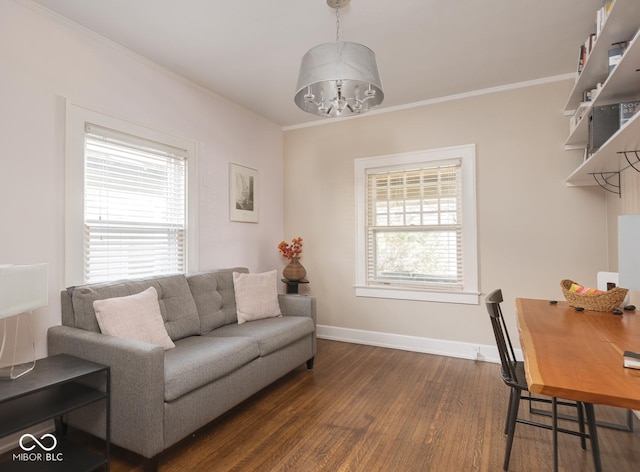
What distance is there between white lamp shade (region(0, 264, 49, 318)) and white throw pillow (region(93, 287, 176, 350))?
1.21ft

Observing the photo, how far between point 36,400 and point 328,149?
11.9 ft

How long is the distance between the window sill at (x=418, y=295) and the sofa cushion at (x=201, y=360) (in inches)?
73.4

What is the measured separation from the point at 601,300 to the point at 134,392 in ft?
8.69

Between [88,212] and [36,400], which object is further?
[88,212]

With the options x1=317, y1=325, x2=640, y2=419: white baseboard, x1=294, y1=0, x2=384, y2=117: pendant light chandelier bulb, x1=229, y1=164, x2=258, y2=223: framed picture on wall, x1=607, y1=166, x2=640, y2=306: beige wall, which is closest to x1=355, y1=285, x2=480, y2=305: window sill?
x1=317, y1=325, x2=640, y2=419: white baseboard

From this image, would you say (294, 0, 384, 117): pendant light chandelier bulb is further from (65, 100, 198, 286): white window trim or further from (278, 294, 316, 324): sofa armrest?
(278, 294, 316, 324): sofa armrest

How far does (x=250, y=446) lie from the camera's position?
213 centimetres

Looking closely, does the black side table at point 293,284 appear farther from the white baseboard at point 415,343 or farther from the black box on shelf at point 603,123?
the black box on shelf at point 603,123

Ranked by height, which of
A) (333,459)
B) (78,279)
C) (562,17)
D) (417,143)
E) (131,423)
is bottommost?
(333,459)

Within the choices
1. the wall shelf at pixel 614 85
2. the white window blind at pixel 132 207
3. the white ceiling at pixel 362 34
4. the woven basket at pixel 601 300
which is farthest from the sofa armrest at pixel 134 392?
the wall shelf at pixel 614 85

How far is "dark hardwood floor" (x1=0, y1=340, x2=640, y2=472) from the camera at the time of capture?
196cm

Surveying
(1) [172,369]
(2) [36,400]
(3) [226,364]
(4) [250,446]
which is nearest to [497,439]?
(4) [250,446]

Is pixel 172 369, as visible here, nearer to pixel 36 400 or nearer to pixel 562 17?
pixel 36 400

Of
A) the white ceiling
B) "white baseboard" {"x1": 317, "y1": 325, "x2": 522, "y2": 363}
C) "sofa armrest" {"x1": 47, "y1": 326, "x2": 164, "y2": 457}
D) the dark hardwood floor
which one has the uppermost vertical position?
the white ceiling
